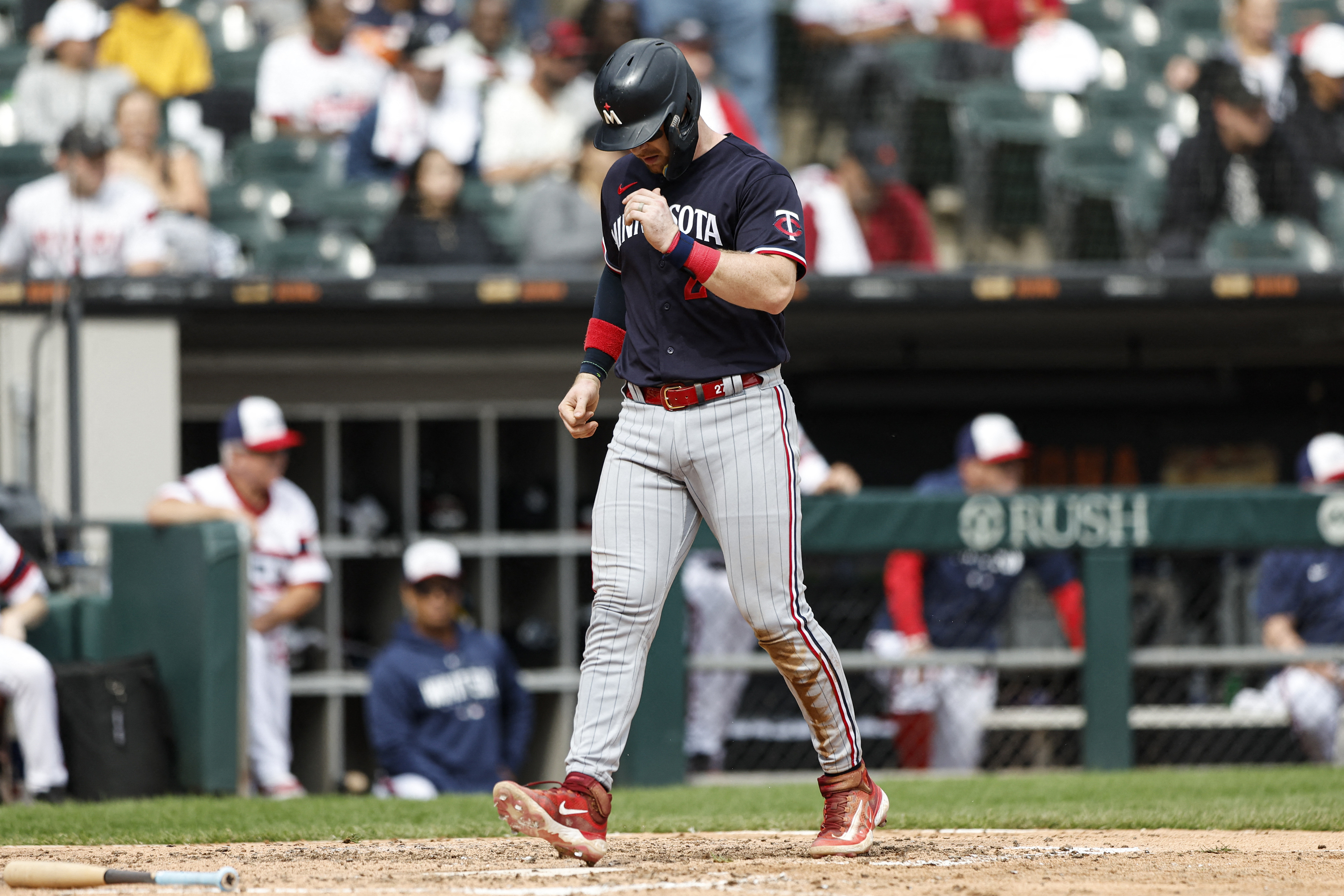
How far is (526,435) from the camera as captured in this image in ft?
28.6

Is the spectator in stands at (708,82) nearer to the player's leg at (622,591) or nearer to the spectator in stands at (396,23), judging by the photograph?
the spectator in stands at (396,23)

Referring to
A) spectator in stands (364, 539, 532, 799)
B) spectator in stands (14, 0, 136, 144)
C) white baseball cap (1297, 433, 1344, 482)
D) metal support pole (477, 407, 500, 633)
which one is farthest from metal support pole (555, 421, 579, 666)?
white baseball cap (1297, 433, 1344, 482)

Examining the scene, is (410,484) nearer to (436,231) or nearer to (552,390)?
(552,390)

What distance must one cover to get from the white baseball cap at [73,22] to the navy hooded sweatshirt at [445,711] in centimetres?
428

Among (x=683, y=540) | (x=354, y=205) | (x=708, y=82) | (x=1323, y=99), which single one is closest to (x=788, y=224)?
(x=683, y=540)

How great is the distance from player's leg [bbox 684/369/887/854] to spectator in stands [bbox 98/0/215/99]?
6785 millimetres

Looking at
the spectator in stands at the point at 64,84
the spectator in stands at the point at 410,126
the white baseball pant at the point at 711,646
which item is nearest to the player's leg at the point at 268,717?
the white baseball pant at the point at 711,646

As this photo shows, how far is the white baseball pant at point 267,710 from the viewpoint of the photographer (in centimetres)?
648

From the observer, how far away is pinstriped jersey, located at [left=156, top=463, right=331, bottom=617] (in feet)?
21.8

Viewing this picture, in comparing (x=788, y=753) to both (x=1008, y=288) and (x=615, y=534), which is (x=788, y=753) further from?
(x=615, y=534)

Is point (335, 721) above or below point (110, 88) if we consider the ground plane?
below

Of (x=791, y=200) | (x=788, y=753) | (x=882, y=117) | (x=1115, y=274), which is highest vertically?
(x=882, y=117)

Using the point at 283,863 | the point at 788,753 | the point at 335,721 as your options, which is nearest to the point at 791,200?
the point at 283,863

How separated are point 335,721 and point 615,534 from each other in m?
4.92
